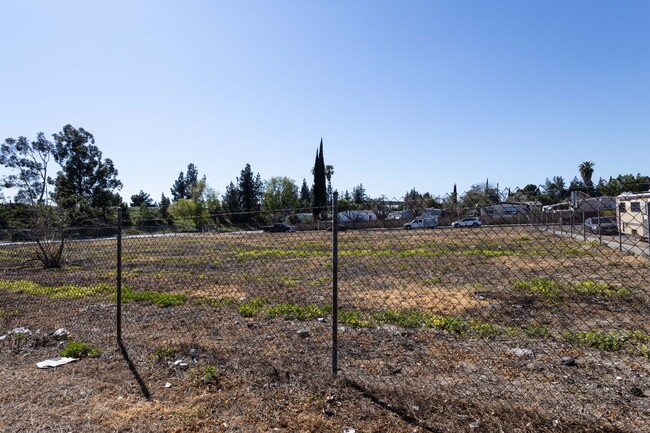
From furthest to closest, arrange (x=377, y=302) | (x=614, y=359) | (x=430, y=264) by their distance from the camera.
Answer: (x=430, y=264) → (x=377, y=302) → (x=614, y=359)

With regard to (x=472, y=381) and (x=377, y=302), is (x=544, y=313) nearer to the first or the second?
(x=377, y=302)

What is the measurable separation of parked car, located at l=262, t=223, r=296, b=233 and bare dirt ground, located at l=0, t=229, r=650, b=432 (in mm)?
161

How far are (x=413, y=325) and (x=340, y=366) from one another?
212cm

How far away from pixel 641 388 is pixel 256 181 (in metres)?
86.4

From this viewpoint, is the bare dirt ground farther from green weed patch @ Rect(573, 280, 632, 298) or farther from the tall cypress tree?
the tall cypress tree

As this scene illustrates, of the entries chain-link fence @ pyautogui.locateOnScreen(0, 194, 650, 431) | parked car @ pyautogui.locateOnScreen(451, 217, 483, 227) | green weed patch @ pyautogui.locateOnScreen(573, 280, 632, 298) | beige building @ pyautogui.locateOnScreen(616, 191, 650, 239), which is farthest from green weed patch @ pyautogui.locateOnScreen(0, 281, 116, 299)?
green weed patch @ pyautogui.locateOnScreen(573, 280, 632, 298)

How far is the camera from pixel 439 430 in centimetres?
300

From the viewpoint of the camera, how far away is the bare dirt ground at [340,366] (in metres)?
3.21

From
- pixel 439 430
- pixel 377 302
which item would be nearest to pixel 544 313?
pixel 377 302

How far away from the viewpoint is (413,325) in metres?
6.03

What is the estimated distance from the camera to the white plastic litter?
14.8ft

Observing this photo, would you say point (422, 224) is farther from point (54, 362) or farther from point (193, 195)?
point (193, 195)

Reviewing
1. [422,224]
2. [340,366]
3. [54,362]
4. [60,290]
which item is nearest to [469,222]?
[422,224]

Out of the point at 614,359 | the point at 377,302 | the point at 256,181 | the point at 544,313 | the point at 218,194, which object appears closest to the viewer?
the point at 614,359
